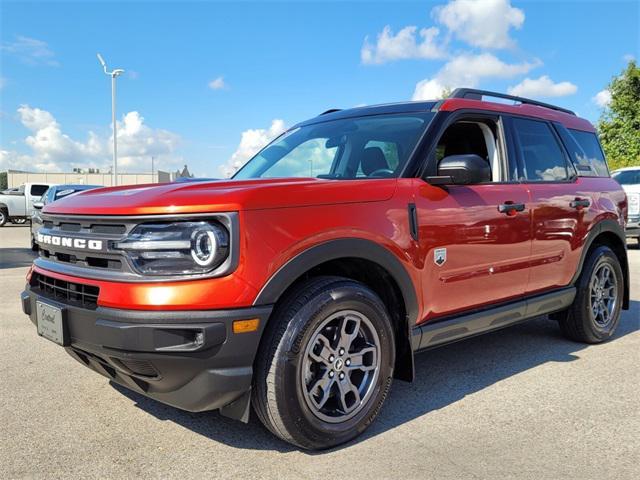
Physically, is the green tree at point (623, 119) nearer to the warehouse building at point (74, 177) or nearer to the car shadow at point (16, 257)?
the car shadow at point (16, 257)

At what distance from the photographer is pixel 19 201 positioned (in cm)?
2238

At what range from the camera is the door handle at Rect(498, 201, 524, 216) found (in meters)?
3.69

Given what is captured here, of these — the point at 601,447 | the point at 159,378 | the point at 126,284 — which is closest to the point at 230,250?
the point at 126,284

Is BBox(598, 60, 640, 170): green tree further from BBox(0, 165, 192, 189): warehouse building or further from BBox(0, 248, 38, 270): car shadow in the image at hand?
BBox(0, 165, 192, 189): warehouse building

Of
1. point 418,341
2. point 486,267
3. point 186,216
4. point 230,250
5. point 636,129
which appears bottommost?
point 418,341

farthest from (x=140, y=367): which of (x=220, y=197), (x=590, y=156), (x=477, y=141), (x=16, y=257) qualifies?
(x=16, y=257)

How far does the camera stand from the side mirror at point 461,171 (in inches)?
125

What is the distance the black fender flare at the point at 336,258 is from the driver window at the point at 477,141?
50.8 inches

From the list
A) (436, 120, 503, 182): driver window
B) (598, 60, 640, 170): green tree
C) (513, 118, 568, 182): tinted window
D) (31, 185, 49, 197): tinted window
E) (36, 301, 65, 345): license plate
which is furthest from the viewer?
(598, 60, 640, 170): green tree

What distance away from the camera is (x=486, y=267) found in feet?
11.8

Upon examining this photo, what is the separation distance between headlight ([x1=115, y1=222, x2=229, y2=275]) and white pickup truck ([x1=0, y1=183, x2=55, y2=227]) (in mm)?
22352

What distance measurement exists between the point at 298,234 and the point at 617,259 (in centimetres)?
381

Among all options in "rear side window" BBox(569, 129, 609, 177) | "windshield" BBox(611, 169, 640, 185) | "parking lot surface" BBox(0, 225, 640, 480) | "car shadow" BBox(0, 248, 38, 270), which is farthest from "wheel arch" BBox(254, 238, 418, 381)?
"windshield" BBox(611, 169, 640, 185)

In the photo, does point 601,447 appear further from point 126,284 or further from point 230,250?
point 126,284
